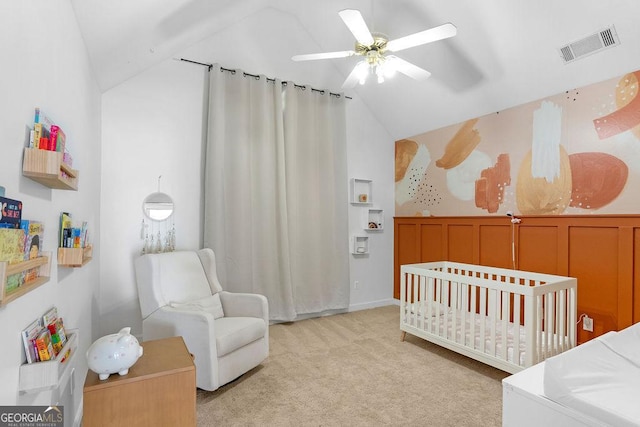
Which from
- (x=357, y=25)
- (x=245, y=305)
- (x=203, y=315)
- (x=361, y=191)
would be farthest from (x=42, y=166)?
(x=361, y=191)

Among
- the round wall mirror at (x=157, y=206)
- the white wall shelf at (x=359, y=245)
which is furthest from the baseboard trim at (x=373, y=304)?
the round wall mirror at (x=157, y=206)

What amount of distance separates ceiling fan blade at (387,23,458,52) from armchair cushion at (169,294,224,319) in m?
2.31

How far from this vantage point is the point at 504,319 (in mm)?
2314

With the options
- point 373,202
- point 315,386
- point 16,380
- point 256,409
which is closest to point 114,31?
point 16,380

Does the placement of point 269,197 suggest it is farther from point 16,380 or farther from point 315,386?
point 16,380

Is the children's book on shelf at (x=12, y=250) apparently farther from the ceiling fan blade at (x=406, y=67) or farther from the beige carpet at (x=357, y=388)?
the ceiling fan blade at (x=406, y=67)

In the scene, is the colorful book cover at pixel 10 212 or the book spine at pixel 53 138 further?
the book spine at pixel 53 138

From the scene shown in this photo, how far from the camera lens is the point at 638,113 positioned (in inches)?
93.4

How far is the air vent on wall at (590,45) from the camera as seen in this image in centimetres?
229

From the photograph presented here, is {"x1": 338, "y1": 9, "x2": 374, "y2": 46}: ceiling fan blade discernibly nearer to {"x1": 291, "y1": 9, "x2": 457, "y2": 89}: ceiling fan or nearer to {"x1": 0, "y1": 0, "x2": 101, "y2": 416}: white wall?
{"x1": 291, "y1": 9, "x2": 457, "y2": 89}: ceiling fan

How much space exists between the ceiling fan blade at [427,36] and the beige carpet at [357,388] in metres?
2.26

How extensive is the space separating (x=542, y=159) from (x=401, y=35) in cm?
178

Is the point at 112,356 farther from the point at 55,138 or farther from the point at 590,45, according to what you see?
the point at 590,45

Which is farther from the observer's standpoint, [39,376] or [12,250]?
[39,376]
